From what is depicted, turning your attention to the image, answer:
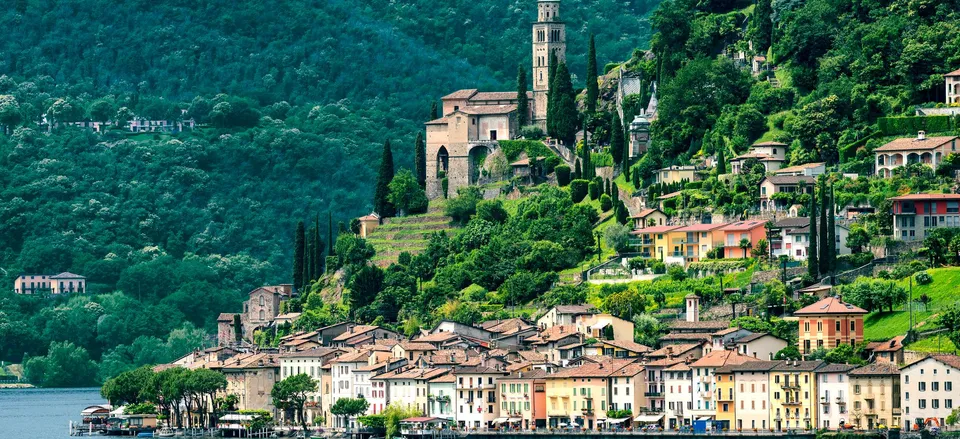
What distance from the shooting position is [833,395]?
10419 cm

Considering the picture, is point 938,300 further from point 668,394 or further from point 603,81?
point 603,81

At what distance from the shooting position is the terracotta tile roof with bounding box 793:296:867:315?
111 meters

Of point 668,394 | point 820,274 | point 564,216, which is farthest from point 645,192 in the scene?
point 668,394

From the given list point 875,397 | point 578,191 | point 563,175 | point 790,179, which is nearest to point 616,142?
point 578,191

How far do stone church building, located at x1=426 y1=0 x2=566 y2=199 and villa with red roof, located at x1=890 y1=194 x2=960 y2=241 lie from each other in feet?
135

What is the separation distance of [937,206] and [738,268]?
11316mm

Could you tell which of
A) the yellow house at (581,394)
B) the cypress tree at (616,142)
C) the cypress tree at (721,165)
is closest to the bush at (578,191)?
the cypress tree at (616,142)

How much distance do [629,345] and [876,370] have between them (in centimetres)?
1999

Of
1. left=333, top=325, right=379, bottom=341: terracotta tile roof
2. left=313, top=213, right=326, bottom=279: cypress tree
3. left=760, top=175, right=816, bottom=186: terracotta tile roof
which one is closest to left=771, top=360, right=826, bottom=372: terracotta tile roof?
left=760, top=175, right=816, bottom=186: terracotta tile roof

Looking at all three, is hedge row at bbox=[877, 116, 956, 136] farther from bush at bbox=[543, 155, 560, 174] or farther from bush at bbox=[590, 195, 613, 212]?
bush at bbox=[543, 155, 560, 174]

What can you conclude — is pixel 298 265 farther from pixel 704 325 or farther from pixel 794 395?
pixel 794 395

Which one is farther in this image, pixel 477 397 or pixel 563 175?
pixel 563 175

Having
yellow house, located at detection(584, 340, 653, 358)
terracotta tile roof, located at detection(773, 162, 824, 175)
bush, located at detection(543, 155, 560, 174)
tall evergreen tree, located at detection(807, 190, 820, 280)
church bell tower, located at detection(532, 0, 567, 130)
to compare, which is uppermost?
church bell tower, located at detection(532, 0, 567, 130)

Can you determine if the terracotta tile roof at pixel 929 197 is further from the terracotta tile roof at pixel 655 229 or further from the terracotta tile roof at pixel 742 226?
the terracotta tile roof at pixel 655 229
